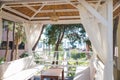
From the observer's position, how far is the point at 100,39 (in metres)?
4.62

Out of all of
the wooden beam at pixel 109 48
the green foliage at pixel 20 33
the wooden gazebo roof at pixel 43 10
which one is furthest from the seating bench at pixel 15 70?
the green foliage at pixel 20 33

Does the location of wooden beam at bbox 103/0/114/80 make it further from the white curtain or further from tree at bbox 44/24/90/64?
tree at bbox 44/24/90/64

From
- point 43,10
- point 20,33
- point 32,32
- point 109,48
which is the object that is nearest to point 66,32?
point 20,33

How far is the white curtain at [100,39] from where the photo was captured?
407cm

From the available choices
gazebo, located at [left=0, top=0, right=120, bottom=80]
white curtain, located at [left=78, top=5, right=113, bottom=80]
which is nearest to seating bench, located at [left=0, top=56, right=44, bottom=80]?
gazebo, located at [left=0, top=0, right=120, bottom=80]

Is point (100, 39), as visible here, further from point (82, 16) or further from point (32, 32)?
point (32, 32)

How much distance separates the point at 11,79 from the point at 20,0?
1903mm

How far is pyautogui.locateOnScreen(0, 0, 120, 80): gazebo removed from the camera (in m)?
4.07

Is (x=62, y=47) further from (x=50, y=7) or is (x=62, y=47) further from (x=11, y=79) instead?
(x=11, y=79)

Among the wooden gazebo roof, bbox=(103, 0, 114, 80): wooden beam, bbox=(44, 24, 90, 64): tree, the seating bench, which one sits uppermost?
the wooden gazebo roof

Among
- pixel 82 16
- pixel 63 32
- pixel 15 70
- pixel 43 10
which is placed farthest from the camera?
pixel 63 32

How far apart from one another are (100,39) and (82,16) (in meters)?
0.65

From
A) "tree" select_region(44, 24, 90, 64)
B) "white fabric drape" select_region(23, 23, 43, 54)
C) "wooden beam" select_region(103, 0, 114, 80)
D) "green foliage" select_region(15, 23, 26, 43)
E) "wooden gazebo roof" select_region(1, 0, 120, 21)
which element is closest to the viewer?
"wooden beam" select_region(103, 0, 114, 80)

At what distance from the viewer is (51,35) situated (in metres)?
11.2
